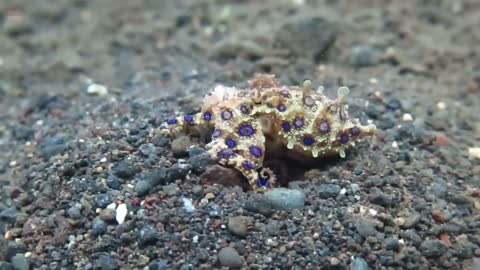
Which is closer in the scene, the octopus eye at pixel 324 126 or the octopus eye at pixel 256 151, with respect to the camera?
the octopus eye at pixel 256 151

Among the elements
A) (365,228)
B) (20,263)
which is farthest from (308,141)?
(20,263)

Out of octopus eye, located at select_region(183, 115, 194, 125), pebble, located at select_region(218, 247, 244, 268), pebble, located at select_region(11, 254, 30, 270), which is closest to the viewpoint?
pebble, located at select_region(218, 247, 244, 268)

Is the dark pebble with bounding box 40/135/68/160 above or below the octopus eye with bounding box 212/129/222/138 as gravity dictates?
below

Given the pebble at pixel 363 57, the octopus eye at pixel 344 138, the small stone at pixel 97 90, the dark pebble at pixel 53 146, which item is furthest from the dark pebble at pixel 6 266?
the pebble at pixel 363 57

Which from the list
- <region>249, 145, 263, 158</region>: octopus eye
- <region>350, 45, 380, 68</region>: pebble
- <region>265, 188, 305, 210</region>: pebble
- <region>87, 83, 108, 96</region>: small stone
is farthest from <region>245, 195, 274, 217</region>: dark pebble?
<region>350, 45, 380, 68</region>: pebble

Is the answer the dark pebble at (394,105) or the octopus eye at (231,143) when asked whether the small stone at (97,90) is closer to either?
the octopus eye at (231,143)

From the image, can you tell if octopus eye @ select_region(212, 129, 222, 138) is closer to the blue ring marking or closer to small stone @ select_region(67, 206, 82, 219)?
the blue ring marking

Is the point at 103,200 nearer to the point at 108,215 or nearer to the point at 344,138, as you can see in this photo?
the point at 108,215
